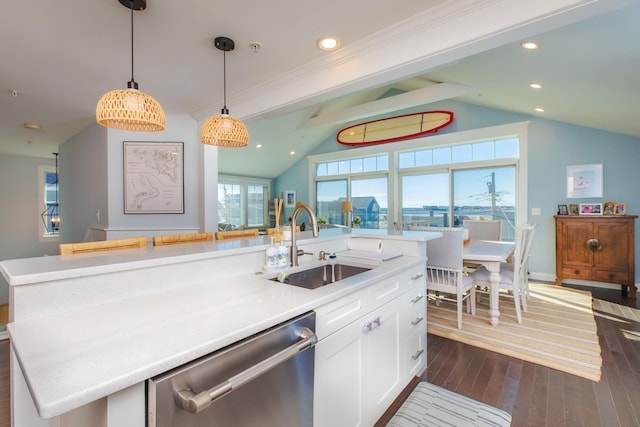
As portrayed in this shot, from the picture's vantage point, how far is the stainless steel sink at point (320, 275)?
1830mm

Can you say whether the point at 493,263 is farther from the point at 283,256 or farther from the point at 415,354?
the point at 283,256

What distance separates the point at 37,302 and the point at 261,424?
879 millimetres

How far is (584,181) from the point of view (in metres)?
4.52

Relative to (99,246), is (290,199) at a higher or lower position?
higher

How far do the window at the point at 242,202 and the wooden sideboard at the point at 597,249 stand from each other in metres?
7.27

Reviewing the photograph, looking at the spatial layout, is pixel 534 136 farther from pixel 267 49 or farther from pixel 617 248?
pixel 267 49

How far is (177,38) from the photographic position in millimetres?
2230

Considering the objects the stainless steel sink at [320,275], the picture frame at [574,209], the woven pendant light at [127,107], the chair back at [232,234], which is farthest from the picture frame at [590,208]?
the woven pendant light at [127,107]

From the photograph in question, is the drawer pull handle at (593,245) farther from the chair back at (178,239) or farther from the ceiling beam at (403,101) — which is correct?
the chair back at (178,239)

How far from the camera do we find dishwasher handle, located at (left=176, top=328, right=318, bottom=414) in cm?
74

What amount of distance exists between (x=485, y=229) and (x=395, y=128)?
9.79 ft

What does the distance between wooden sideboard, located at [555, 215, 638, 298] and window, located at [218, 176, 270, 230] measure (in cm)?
727

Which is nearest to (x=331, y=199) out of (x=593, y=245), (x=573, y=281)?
(x=573, y=281)

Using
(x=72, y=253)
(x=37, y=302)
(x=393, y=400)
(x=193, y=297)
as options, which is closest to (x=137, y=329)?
(x=193, y=297)
